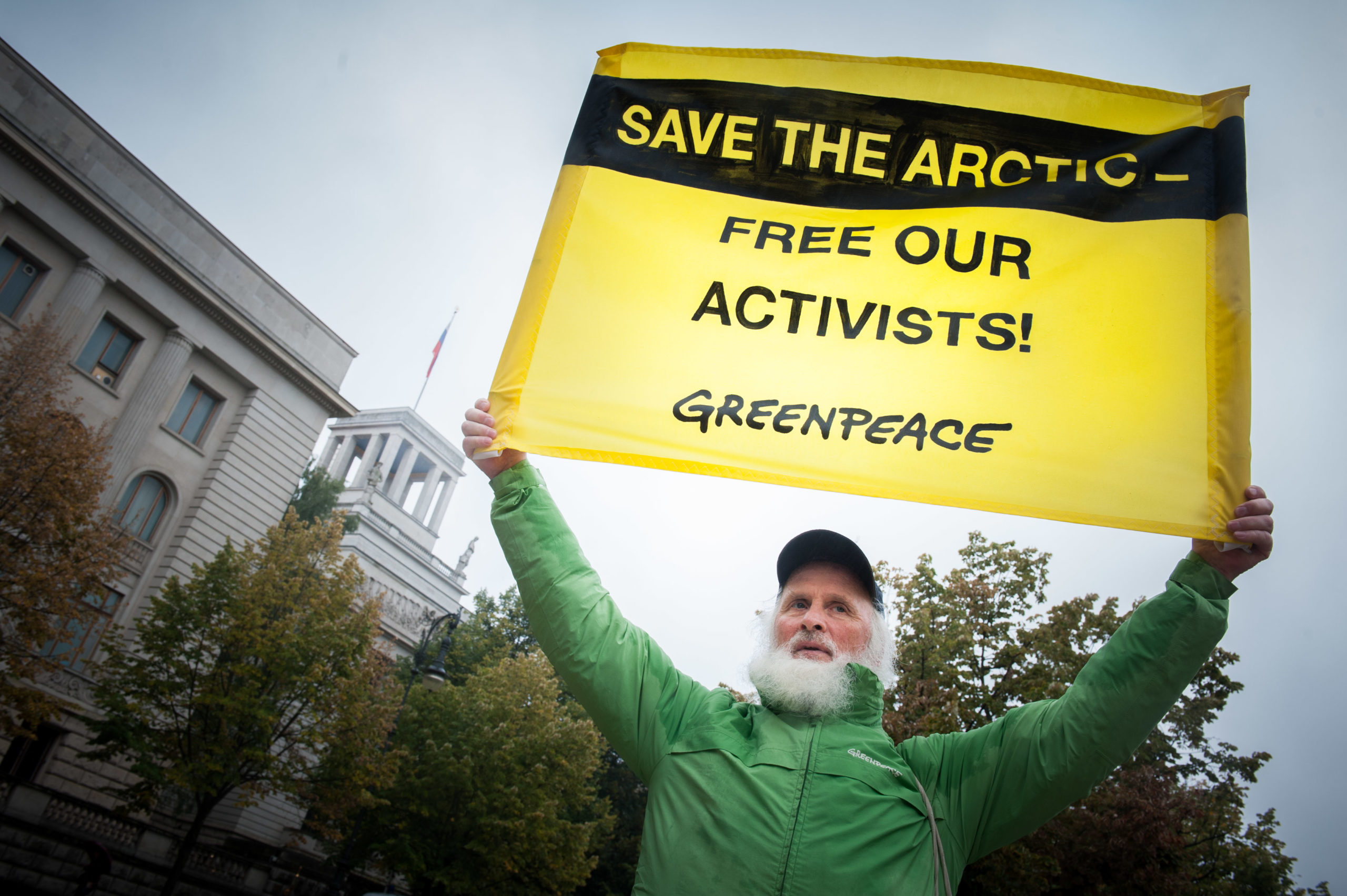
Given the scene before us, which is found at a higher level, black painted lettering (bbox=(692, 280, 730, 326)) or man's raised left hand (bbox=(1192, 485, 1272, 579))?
black painted lettering (bbox=(692, 280, 730, 326))

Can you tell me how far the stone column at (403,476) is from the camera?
178 ft

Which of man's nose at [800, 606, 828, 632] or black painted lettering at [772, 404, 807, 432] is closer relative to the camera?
man's nose at [800, 606, 828, 632]

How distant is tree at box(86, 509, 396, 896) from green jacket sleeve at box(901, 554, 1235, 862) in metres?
18.5

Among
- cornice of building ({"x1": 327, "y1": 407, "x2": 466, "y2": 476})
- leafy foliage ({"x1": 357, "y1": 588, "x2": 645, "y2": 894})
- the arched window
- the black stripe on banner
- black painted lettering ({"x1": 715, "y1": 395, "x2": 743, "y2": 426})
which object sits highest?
cornice of building ({"x1": 327, "y1": 407, "x2": 466, "y2": 476})

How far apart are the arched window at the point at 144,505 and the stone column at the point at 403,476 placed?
2708 cm

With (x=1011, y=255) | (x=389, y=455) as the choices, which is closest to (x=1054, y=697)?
(x=1011, y=255)

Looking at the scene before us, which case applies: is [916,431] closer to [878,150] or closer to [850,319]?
[850,319]

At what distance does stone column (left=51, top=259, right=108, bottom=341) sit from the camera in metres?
22.7

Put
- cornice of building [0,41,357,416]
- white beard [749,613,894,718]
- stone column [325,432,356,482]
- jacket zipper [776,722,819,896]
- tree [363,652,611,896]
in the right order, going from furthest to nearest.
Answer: stone column [325,432,356,482] < cornice of building [0,41,357,416] < tree [363,652,611,896] < white beard [749,613,894,718] < jacket zipper [776,722,819,896]

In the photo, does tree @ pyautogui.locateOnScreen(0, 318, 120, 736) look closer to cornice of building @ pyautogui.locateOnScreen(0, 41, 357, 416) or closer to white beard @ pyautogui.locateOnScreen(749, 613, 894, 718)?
cornice of building @ pyautogui.locateOnScreen(0, 41, 357, 416)

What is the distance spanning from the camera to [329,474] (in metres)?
53.2

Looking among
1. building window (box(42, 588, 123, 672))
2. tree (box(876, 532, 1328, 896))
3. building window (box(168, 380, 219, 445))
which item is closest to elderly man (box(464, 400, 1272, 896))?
tree (box(876, 532, 1328, 896))

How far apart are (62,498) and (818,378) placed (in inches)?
734

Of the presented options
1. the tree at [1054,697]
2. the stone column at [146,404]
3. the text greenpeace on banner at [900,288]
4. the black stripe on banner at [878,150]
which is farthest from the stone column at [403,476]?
the text greenpeace on banner at [900,288]
